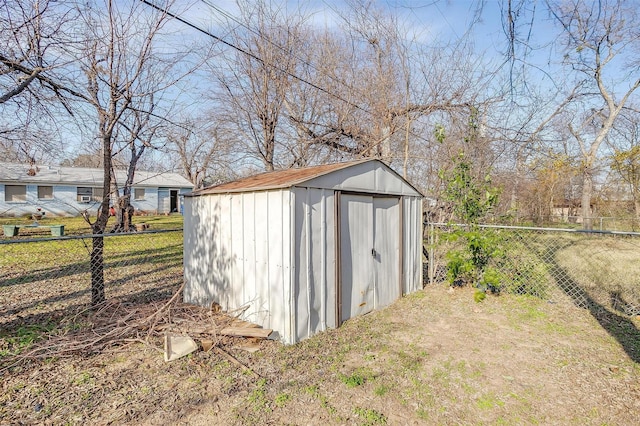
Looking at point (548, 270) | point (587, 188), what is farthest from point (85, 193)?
point (587, 188)

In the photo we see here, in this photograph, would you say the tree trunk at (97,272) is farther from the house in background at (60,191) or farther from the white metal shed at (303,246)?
the house in background at (60,191)

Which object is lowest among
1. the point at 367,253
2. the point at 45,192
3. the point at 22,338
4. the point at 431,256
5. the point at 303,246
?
the point at 22,338

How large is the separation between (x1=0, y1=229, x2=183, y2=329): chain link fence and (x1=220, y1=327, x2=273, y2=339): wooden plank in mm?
1453

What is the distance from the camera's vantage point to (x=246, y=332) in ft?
12.1

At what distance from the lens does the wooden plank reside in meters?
3.65

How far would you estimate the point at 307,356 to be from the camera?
3.40 metres

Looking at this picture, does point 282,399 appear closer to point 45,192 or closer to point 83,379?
point 83,379

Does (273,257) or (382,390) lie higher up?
(273,257)

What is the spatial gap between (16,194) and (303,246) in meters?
22.6

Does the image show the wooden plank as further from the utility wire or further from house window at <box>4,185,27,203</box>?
house window at <box>4,185,27,203</box>

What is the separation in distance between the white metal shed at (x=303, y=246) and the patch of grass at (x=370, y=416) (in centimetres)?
126

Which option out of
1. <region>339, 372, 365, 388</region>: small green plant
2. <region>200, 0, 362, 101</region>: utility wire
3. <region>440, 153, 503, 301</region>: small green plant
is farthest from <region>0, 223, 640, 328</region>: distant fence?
<region>200, 0, 362, 101</region>: utility wire

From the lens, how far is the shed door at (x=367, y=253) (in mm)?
4367

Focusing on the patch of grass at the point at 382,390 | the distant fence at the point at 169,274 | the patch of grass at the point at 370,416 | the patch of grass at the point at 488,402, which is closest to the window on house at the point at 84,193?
the distant fence at the point at 169,274
